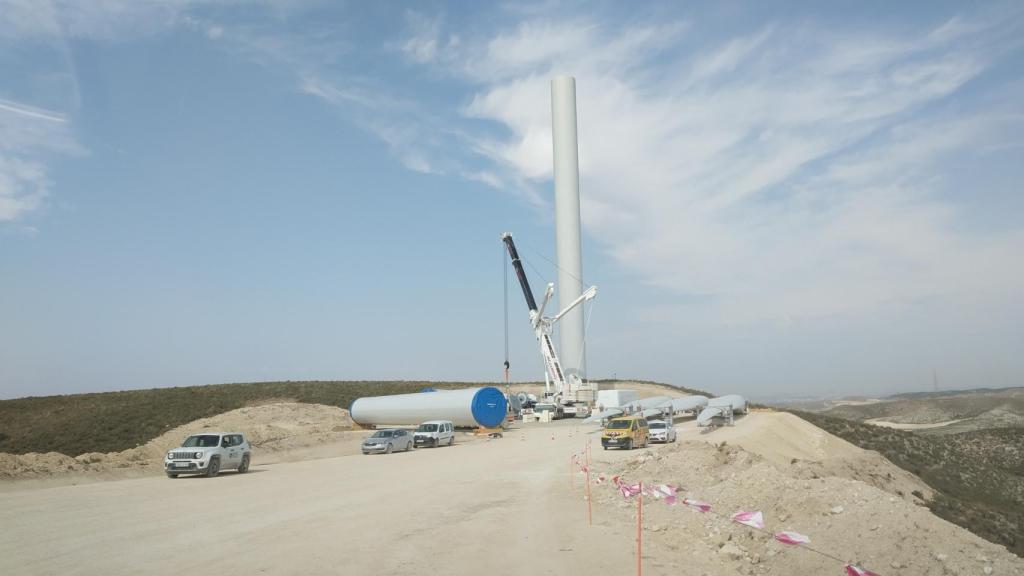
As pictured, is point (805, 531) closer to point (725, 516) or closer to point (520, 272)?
point (725, 516)

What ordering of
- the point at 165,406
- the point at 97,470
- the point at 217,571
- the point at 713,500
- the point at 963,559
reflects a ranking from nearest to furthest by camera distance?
the point at 217,571 → the point at 963,559 → the point at 713,500 → the point at 97,470 → the point at 165,406

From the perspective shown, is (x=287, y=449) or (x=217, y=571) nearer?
(x=217, y=571)

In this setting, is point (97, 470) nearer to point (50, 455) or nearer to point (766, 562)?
point (50, 455)

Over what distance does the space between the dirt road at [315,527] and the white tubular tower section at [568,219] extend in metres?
53.8

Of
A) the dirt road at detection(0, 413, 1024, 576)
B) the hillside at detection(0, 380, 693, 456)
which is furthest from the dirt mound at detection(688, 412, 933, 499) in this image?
the hillside at detection(0, 380, 693, 456)

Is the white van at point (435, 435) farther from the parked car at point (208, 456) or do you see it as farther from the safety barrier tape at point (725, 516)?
the parked car at point (208, 456)

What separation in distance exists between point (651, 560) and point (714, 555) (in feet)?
6.53

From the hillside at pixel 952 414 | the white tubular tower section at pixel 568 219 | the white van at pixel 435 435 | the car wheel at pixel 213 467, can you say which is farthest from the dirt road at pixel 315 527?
the hillside at pixel 952 414

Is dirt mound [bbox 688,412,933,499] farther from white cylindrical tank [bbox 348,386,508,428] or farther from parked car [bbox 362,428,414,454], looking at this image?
parked car [bbox 362,428,414,454]

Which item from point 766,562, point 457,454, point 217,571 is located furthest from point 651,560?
point 457,454

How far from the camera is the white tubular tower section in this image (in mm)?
81438

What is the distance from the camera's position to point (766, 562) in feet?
46.3

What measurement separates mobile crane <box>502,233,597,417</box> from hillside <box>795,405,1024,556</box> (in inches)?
996

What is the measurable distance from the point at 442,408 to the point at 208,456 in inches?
1068
